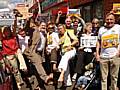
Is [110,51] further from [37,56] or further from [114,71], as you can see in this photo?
[37,56]

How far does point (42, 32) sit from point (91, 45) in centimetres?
166

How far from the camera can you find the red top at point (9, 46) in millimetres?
10438

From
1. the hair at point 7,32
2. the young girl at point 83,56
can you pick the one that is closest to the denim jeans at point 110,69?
the young girl at point 83,56

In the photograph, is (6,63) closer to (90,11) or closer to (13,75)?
(13,75)

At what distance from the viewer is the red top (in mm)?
10438

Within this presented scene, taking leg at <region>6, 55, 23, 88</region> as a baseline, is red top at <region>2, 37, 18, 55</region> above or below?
above

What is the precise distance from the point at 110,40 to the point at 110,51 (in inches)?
9.7

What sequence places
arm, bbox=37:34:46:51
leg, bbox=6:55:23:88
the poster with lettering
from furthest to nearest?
arm, bbox=37:34:46:51 → leg, bbox=6:55:23:88 → the poster with lettering

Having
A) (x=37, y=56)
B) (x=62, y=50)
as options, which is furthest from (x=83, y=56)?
(x=37, y=56)

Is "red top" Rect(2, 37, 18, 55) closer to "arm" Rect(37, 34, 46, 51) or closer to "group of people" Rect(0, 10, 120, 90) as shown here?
"group of people" Rect(0, 10, 120, 90)

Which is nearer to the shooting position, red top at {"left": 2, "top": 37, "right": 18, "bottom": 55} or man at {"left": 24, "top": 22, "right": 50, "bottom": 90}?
red top at {"left": 2, "top": 37, "right": 18, "bottom": 55}

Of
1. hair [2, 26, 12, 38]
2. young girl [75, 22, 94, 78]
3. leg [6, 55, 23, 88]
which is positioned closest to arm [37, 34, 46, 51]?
leg [6, 55, 23, 88]

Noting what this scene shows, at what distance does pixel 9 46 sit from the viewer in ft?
34.3

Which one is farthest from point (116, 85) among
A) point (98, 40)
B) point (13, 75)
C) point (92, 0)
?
point (92, 0)
